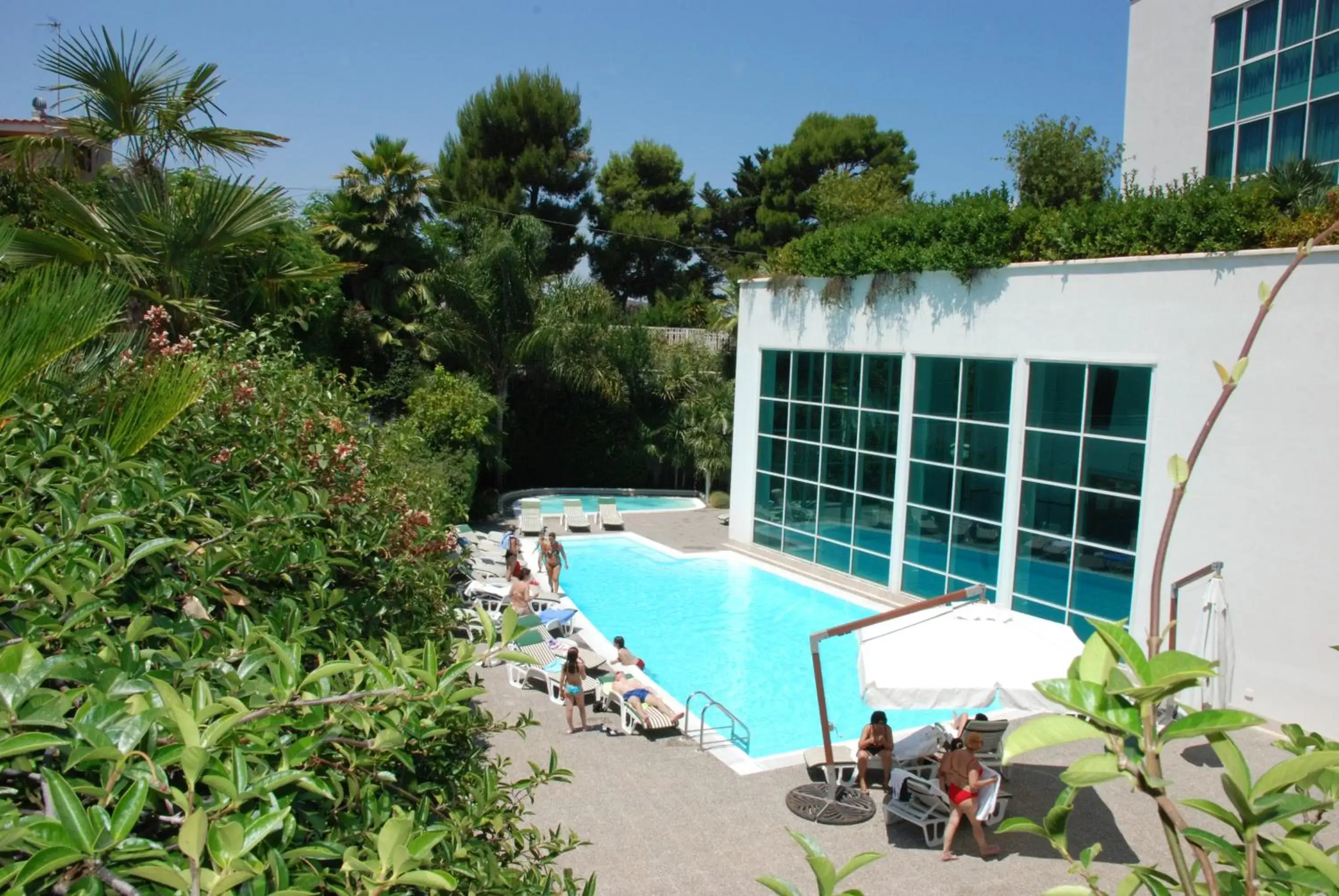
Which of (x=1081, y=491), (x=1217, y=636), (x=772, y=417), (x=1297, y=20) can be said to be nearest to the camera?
(x=1217, y=636)

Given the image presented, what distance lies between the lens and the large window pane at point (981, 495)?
53.3 feet

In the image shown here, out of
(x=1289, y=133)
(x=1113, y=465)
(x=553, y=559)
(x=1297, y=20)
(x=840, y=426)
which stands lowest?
→ (x=553, y=559)

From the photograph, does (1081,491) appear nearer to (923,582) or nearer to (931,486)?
(931,486)

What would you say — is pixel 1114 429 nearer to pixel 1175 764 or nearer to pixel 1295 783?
pixel 1175 764

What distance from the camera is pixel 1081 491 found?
14.7 metres

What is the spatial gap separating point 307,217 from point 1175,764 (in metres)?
27.3

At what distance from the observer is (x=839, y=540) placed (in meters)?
20.0

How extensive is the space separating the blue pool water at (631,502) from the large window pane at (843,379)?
10.0 metres

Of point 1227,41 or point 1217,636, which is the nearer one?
point 1217,636

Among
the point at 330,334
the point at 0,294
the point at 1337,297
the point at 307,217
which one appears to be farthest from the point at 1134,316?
the point at 307,217

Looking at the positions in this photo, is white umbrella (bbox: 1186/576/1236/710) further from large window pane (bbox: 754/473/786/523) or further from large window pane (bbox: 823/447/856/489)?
large window pane (bbox: 754/473/786/523)

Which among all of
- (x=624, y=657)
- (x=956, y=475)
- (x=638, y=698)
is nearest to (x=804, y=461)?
(x=956, y=475)

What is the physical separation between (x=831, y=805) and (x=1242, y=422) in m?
7.14

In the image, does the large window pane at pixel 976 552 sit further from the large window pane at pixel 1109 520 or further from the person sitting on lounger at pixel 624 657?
the person sitting on lounger at pixel 624 657
